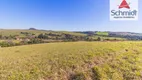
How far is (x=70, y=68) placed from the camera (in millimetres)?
24438

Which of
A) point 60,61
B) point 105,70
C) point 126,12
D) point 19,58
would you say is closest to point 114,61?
point 105,70

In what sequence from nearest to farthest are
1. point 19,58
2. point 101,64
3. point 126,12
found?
point 101,64 < point 19,58 < point 126,12

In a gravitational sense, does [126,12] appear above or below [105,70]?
above

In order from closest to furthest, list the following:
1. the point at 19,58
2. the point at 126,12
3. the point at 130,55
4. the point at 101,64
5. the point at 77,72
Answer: the point at 77,72 → the point at 101,64 → the point at 19,58 → the point at 130,55 → the point at 126,12

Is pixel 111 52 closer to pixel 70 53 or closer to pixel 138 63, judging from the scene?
pixel 138 63

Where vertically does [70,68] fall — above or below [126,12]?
below

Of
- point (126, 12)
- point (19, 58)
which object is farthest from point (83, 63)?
point (126, 12)

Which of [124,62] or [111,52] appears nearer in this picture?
[124,62]

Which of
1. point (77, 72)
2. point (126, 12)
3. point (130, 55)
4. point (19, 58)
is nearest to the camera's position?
point (77, 72)

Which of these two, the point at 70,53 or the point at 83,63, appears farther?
the point at 70,53

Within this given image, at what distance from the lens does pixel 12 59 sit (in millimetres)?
27562

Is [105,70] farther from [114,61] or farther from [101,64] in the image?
[114,61]

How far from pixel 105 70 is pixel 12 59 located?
1565cm

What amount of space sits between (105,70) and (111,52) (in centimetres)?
762
